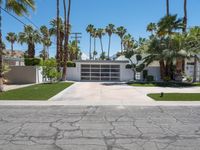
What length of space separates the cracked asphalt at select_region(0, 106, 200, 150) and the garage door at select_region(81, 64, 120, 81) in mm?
26947

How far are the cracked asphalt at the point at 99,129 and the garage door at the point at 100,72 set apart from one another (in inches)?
1061

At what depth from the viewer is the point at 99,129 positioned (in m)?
8.82

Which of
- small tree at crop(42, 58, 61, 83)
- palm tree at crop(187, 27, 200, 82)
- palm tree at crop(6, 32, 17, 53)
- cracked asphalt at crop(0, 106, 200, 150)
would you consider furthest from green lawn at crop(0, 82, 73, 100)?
palm tree at crop(6, 32, 17, 53)

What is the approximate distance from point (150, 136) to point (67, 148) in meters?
2.39

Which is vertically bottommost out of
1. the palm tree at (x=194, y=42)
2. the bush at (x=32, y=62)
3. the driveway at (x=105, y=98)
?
the driveway at (x=105, y=98)

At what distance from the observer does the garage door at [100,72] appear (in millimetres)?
40094

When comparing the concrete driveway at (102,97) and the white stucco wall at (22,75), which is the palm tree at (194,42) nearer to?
the concrete driveway at (102,97)

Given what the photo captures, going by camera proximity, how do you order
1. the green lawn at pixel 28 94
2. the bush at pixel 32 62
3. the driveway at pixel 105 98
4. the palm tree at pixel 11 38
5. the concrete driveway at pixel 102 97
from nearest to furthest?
the driveway at pixel 105 98 < the concrete driveway at pixel 102 97 < the green lawn at pixel 28 94 < the bush at pixel 32 62 < the palm tree at pixel 11 38

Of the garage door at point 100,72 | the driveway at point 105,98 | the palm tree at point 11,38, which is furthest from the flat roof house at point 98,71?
the palm tree at point 11,38

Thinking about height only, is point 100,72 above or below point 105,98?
above

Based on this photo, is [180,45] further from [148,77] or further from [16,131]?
[16,131]

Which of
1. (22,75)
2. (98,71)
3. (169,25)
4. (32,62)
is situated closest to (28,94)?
(22,75)

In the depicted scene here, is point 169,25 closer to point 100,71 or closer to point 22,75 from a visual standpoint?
point 100,71

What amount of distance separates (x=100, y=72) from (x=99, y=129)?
31582 mm
